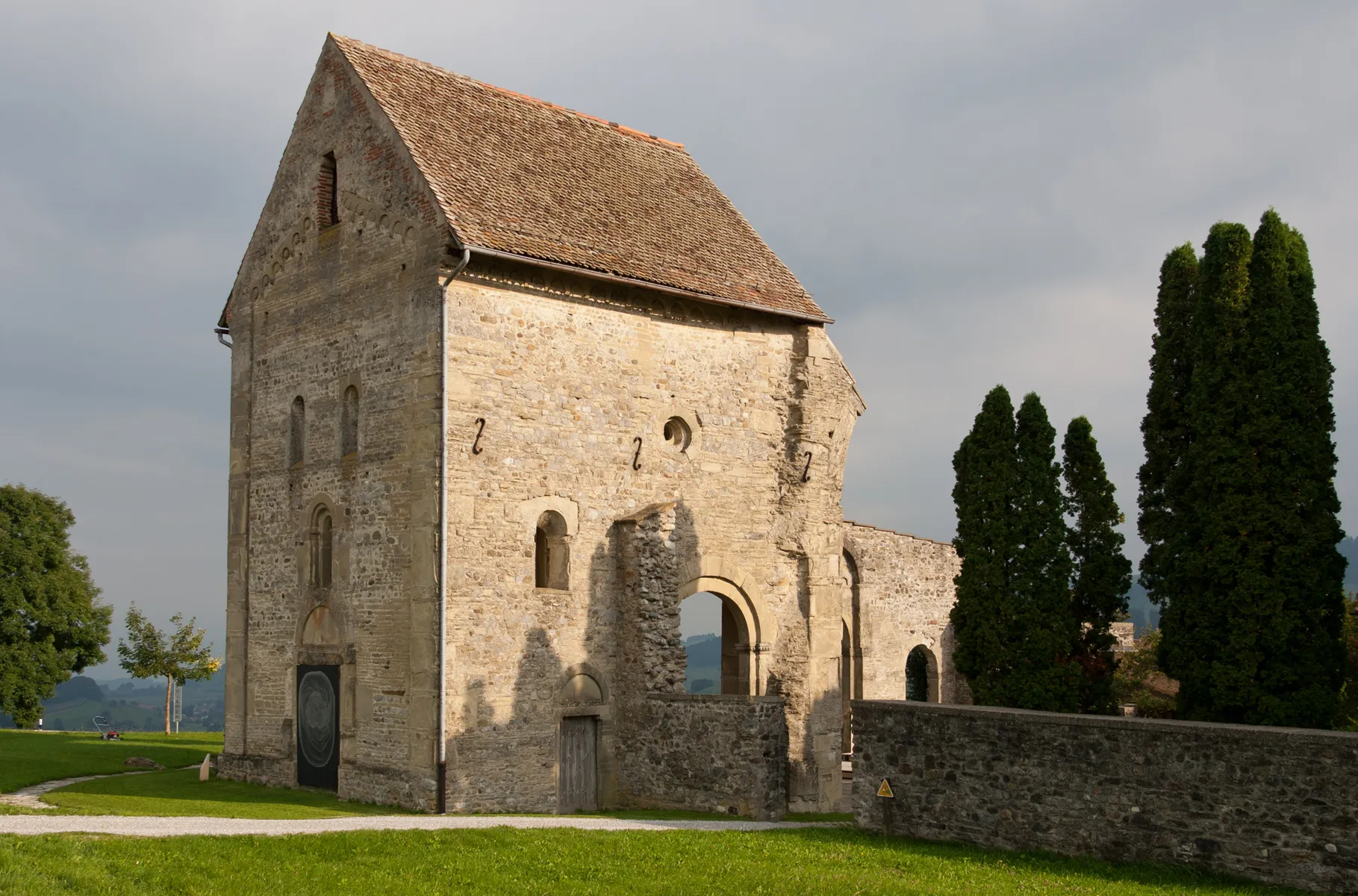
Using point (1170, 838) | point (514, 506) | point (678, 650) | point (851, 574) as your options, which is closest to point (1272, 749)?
point (1170, 838)

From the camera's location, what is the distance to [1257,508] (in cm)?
1627

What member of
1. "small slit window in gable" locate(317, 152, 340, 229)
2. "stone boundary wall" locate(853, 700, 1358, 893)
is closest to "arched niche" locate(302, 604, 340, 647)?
"small slit window in gable" locate(317, 152, 340, 229)

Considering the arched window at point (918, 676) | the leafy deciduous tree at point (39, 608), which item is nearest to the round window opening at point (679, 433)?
the arched window at point (918, 676)

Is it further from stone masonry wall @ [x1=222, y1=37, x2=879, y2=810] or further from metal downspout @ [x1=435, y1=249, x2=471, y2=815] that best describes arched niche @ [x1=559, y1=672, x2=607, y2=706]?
metal downspout @ [x1=435, y1=249, x2=471, y2=815]

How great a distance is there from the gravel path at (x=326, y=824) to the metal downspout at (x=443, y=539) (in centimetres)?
74

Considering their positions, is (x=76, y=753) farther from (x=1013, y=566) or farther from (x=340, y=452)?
(x=1013, y=566)

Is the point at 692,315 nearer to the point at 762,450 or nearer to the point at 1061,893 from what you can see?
the point at 762,450

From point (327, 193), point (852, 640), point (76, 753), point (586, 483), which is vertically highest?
point (327, 193)

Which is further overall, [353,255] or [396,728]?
[353,255]

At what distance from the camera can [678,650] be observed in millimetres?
20609

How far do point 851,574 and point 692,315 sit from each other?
11.1m

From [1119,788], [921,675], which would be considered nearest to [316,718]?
[1119,788]

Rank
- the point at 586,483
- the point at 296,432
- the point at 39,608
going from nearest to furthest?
the point at 586,483
the point at 296,432
the point at 39,608

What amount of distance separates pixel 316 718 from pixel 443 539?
15.4ft
